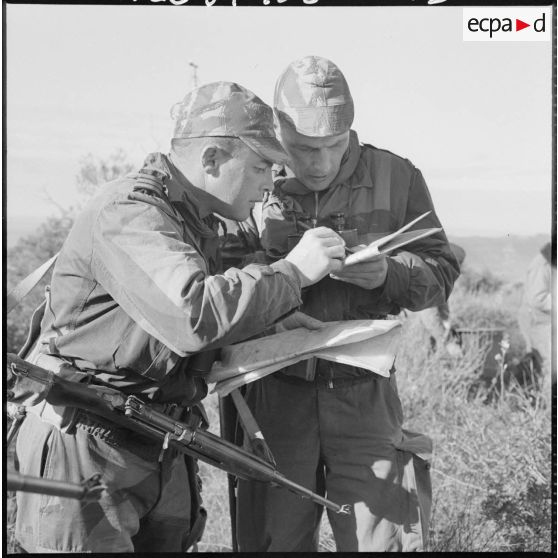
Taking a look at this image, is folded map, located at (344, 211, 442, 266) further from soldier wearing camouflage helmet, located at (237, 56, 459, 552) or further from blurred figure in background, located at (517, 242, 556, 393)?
blurred figure in background, located at (517, 242, 556, 393)

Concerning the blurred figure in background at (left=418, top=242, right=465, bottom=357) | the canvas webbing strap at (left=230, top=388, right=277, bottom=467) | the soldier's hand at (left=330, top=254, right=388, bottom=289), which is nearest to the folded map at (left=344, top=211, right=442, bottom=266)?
the soldier's hand at (left=330, top=254, right=388, bottom=289)

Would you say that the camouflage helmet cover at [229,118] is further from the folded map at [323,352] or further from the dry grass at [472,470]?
the dry grass at [472,470]

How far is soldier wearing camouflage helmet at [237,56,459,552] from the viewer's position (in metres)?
3.51

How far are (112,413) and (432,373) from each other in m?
4.97

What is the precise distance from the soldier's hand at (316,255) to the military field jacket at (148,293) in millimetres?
69

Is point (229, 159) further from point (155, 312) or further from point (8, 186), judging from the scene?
point (8, 186)

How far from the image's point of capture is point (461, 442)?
5.91 m

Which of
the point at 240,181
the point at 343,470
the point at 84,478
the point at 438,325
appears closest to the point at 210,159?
the point at 240,181

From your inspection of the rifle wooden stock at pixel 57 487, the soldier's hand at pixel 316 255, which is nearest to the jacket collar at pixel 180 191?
the soldier's hand at pixel 316 255

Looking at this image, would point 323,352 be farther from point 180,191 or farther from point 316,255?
point 180,191

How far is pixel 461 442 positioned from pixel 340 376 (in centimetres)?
265

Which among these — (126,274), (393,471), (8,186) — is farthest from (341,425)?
(8,186)

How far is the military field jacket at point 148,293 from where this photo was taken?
8.78ft

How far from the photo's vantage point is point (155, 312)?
2688 mm
